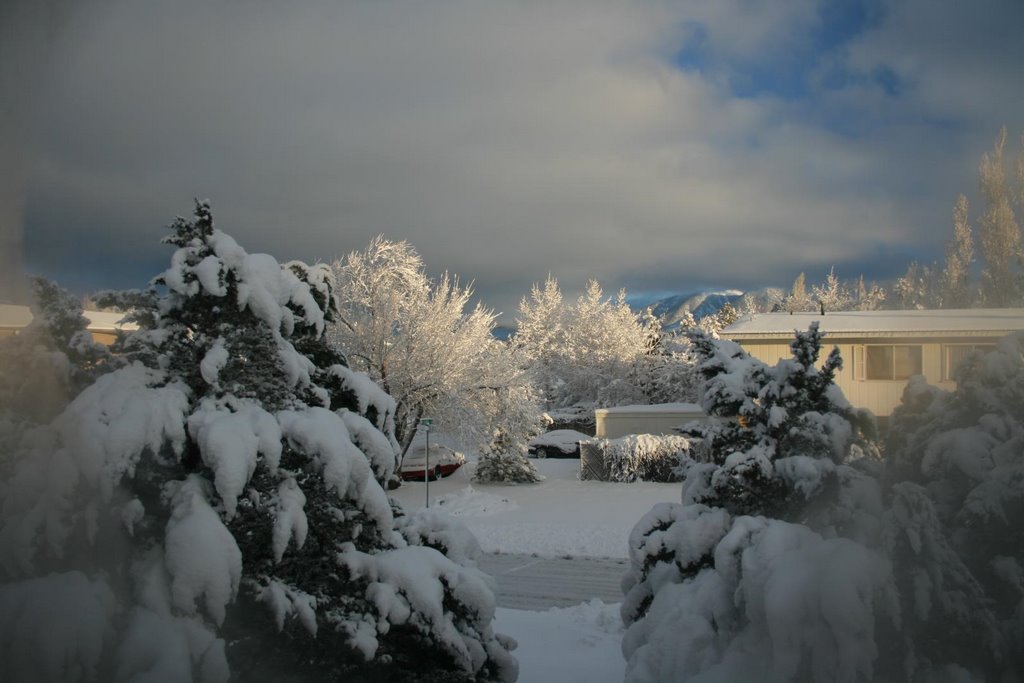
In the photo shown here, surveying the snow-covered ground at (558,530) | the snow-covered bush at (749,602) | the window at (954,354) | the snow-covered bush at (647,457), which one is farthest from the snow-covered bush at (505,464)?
the window at (954,354)

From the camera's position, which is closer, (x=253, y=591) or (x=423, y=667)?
(x=253, y=591)

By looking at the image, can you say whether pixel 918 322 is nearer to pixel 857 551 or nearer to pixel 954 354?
pixel 954 354

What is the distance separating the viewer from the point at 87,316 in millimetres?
3748

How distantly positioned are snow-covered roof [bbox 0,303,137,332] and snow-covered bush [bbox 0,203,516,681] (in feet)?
0.75

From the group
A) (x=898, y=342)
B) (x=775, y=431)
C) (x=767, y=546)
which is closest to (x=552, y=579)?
(x=775, y=431)

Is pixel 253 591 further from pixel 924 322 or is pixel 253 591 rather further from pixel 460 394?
pixel 460 394

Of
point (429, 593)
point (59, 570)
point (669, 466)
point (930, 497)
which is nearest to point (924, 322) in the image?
point (930, 497)

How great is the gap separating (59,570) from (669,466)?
18.0 m

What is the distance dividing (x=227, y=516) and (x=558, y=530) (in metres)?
11.0

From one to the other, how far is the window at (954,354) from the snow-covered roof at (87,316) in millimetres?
3721

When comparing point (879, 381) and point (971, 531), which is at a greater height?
point (879, 381)

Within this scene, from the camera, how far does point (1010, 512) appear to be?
2.92 metres

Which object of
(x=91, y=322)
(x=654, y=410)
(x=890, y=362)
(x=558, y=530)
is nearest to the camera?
(x=890, y=362)

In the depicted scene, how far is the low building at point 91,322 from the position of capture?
3.04 metres
